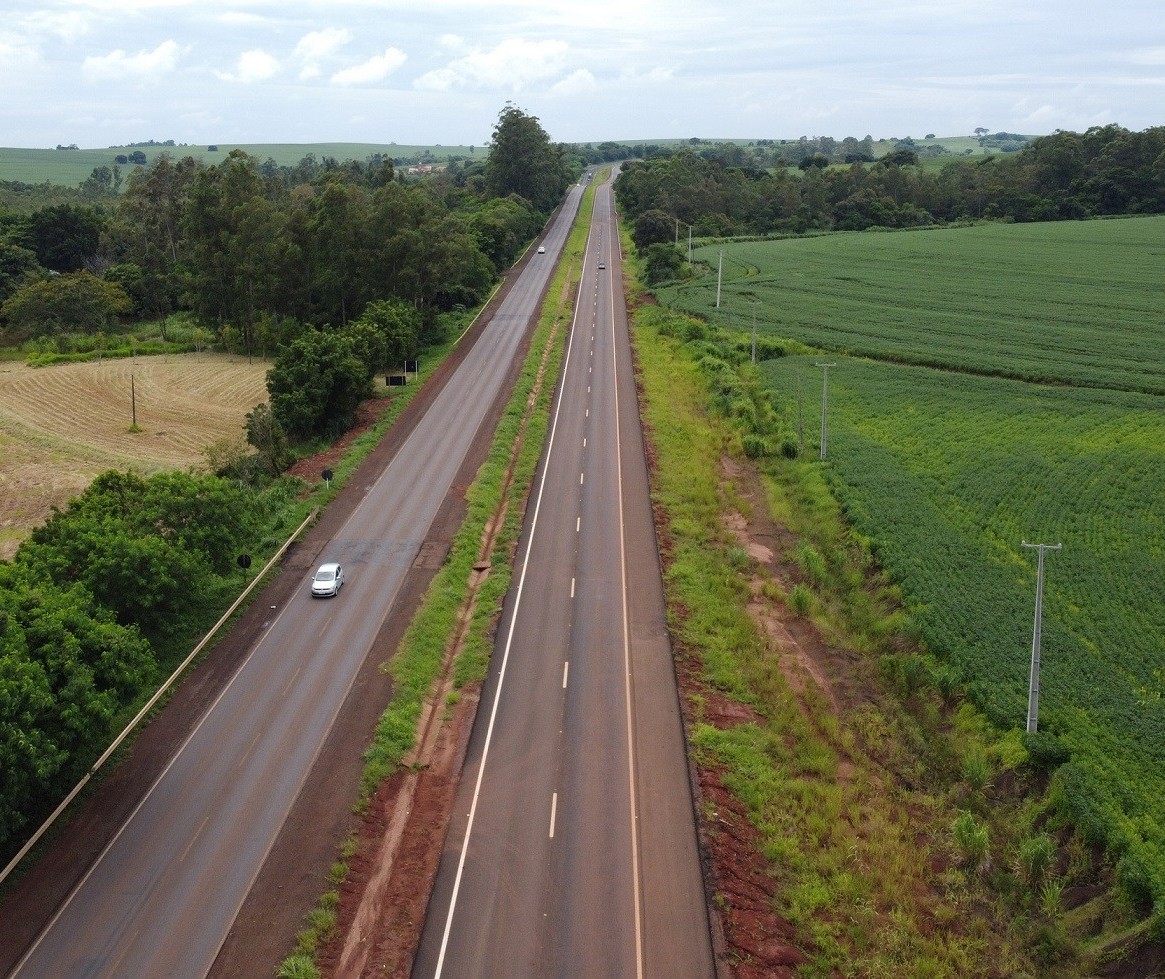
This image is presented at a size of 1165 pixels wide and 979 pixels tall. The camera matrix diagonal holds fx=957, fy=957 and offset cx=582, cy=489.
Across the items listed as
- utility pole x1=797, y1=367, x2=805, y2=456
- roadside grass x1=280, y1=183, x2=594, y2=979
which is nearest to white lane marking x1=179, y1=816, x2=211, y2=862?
roadside grass x1=280, y1=183, x2=594, y2=979

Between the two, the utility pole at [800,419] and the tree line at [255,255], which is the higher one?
the tree line at [255,255]

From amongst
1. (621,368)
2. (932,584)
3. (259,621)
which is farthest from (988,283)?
(259,621)

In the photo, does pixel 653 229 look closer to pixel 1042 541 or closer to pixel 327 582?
pixel 1042 541

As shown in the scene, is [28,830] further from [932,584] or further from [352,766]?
[932,584]

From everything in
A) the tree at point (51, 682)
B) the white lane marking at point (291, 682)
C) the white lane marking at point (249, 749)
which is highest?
the tree at point (51, 682)

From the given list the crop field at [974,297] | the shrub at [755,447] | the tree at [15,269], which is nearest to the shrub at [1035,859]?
the shrub at [755,447]

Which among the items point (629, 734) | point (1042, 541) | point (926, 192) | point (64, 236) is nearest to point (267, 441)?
point (629, 734)

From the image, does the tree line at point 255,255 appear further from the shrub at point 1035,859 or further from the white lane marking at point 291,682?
the shrub at point 1035,859
